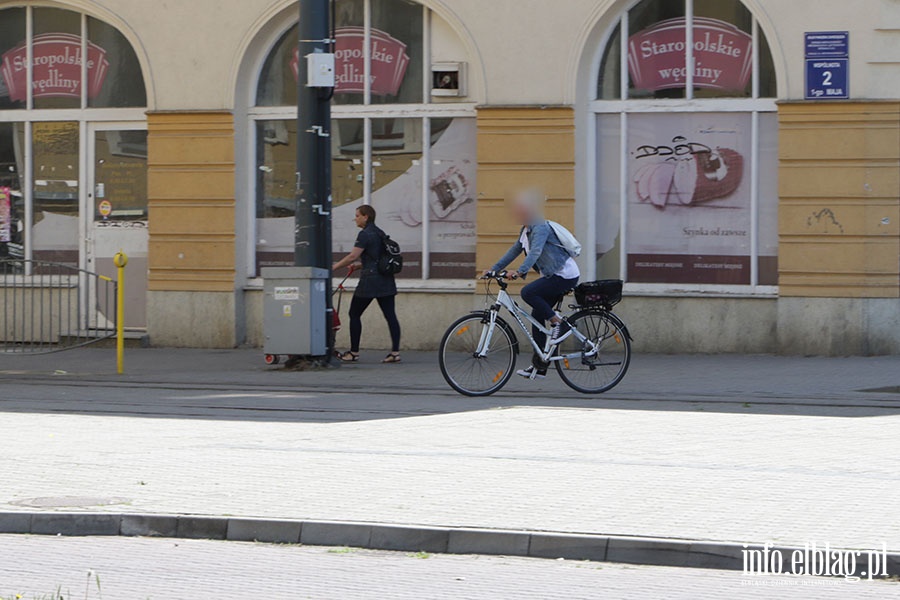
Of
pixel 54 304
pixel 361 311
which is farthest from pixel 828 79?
pixel 54 304

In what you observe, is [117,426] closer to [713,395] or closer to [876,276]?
[713,395]

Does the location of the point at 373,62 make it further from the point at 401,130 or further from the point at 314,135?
the point at 314,135

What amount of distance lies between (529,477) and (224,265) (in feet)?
35.0

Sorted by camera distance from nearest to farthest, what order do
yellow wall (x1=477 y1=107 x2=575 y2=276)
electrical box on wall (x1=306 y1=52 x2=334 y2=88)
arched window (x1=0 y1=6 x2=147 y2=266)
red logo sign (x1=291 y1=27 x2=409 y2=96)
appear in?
electrical box on wall (x1=306 y1=52 x2=334 y2=88)
yellow wall (x1=477 y1=107 x2=575 y2=276)
red logo sign (x1=291 y1=27 x2=409 y2=96)
arched window (x1=0 y1=6 x2=147 y2=266)

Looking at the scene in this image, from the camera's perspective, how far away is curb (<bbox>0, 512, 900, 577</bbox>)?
6531 mm

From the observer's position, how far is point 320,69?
15.3 m

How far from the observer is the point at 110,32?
63.6 feet

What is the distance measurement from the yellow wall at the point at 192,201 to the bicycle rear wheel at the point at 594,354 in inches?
259

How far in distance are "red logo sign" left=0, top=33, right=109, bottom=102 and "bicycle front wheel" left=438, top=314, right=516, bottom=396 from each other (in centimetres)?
853

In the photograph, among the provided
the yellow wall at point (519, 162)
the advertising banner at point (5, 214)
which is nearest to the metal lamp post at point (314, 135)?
the yellow wall at point (519, 162)

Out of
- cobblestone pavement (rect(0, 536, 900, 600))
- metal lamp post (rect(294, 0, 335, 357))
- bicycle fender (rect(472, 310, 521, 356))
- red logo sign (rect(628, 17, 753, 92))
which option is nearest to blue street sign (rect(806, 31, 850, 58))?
red logo sign (rect(628, 17, 753, 92))

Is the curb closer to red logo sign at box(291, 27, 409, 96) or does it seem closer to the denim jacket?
the denim jacket

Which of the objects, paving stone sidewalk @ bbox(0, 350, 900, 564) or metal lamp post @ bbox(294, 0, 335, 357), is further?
metal lamp post @ bbox(294, 0, 335, 357)

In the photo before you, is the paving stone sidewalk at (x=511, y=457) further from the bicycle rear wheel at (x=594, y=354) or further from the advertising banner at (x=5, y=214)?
the advertising banner at (x=5, y=214)
